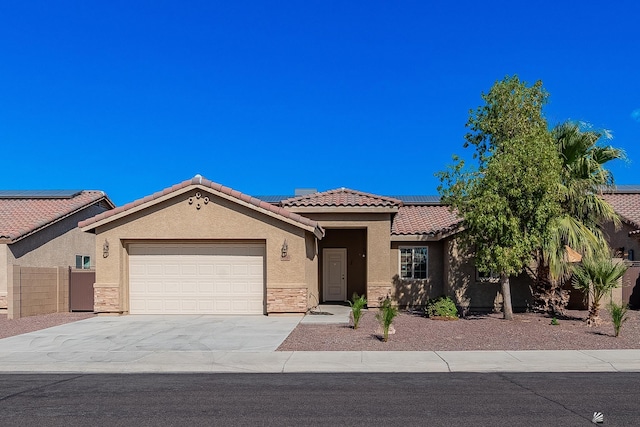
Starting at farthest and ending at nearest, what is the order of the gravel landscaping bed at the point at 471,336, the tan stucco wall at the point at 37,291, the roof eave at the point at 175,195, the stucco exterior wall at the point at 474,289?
the stucco exterior wall at the point at 474,289 < the roof eave at the point at 175,195 < the tan stucco wall at the point at 37,291 < the gravel landscaping bed at the point at 471,336

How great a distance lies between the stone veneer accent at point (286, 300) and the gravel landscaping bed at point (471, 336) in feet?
7.02

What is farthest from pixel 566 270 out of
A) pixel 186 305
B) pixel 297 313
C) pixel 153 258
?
pixel 153 258

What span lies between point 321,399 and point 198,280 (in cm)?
1096

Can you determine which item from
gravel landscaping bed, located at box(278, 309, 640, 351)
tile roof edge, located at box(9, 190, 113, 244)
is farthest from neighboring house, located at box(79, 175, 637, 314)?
tile roof edge, located at box(9, 190, 113, 244)

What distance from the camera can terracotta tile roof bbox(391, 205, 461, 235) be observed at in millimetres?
19188

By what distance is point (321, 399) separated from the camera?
23.9 ft

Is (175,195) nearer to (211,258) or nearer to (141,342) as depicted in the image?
(211,258)

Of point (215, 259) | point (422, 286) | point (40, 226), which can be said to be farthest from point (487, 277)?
point (40, 226)

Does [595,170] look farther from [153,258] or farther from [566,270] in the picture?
[153,258]

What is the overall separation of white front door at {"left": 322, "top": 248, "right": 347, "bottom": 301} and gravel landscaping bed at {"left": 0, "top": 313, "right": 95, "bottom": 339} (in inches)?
362

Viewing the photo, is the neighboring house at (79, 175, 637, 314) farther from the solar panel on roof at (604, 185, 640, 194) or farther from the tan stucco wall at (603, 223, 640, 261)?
the solar panel on roof at (604, 185, 640, 194)

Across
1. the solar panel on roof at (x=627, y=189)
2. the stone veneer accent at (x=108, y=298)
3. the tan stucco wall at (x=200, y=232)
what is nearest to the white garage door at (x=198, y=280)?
the tan stucco wall at (x=200, y=232)

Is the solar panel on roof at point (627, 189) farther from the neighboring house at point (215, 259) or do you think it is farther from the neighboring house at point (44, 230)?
the neighboring house at point (44, 230)

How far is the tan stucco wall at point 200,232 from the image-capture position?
17.0 meters
